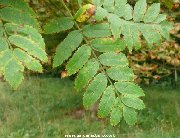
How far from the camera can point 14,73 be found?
3.18 ft

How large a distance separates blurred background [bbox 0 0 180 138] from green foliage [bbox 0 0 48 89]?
3.99m

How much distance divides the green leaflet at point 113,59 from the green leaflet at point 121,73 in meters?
0.01

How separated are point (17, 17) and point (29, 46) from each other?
0.40 ft

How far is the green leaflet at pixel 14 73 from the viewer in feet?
3.16

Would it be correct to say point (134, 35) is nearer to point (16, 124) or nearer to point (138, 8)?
point (138, 8)

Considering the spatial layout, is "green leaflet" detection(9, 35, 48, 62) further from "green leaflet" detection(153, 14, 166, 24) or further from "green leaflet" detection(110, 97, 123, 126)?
"green leaflet" detection(153, 14, 166, 24)

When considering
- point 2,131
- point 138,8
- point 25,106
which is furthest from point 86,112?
point 138,8

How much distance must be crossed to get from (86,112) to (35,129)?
8.04ft

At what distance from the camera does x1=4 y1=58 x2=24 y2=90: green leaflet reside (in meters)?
0.96

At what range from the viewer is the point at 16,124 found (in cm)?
985

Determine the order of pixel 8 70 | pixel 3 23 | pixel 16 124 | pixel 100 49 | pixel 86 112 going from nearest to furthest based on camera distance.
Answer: pixel 8 70
pixel 3 23
pixel 100 49
pixel 16 124
pixel 86 112

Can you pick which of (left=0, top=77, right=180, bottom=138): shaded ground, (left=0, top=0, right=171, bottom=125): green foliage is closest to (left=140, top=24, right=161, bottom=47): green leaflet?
(left=0, top=0, right=171, bottom=125): green foliage

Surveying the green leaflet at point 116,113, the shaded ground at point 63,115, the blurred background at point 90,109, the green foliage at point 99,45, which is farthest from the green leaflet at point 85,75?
the shaded ground at point 63,115

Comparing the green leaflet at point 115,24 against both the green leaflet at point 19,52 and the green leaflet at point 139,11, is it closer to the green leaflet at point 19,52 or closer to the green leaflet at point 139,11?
the green leaflet at point 139,11
